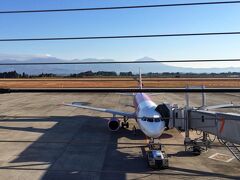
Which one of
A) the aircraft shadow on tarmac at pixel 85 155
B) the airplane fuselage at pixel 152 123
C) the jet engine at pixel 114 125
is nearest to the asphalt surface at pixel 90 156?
the aircraft shadow on tarmac at pixel 85 155

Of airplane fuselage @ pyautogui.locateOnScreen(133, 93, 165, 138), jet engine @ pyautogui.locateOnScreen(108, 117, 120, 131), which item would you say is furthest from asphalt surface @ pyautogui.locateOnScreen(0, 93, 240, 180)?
airplane fuselage @ pyautogui.locateOnScreen(133, 93, 165, 138)

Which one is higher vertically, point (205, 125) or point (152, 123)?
point (205, 125)

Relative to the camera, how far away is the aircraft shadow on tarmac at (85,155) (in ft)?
76.5

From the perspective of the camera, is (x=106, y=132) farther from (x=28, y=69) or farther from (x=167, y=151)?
(x=28, y=69)

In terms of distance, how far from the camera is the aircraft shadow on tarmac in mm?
23328

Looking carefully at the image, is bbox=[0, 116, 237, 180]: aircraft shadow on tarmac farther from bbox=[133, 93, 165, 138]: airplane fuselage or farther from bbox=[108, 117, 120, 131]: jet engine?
bbox=[133, 93, 165, 138]: airplane fuselage

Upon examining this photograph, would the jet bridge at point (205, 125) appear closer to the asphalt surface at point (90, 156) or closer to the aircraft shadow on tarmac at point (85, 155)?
the asphalt surface at point (90, 156)

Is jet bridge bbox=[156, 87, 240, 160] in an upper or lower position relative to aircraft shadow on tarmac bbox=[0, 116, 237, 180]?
upper

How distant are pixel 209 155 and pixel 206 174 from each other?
5362mm

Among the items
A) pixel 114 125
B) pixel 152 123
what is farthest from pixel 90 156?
pixel 114 125

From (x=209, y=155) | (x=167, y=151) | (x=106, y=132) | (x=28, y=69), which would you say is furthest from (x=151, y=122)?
(x=28, y=69)

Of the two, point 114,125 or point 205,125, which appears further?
point 114,125

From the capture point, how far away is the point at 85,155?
91.1 feet

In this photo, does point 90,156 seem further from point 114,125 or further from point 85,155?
point 114,125
